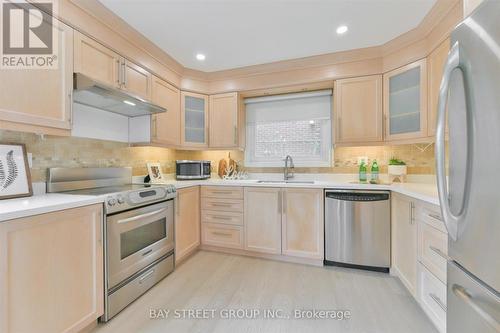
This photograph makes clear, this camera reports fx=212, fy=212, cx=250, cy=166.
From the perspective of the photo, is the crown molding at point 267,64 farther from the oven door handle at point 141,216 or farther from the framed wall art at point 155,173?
the oven door handle at point 141,216

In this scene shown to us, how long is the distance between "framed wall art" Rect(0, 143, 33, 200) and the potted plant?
10.9 feet

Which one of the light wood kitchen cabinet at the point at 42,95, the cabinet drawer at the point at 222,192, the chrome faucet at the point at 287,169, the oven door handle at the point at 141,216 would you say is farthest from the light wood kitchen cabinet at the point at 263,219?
the light wood kitchen cabinet at the point at 42,95

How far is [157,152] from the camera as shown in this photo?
289 cm

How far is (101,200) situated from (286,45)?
2.26 metres

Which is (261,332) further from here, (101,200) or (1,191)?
(1,191)

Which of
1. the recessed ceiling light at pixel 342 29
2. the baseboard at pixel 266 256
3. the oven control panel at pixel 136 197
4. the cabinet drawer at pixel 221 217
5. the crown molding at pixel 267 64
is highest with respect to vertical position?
the recessed ceiling light at pixel 342 29

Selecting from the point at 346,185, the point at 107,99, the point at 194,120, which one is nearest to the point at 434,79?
the point at 346,185

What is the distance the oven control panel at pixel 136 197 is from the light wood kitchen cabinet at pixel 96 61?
3.12ft

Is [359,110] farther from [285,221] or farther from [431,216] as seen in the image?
[285,221]

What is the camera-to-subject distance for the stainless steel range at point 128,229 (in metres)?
1.53

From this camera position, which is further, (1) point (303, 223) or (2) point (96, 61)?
(1) point (303, 223)

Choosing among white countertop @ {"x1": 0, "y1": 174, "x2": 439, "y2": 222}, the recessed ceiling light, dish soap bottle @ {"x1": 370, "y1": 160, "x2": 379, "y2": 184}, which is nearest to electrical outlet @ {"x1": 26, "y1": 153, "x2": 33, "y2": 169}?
white countertop @ {"x1": 0, "y1": 174, "x2": 439, "y2": 222}

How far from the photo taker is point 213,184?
2.69 metres

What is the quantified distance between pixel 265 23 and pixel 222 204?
6.53 feet
